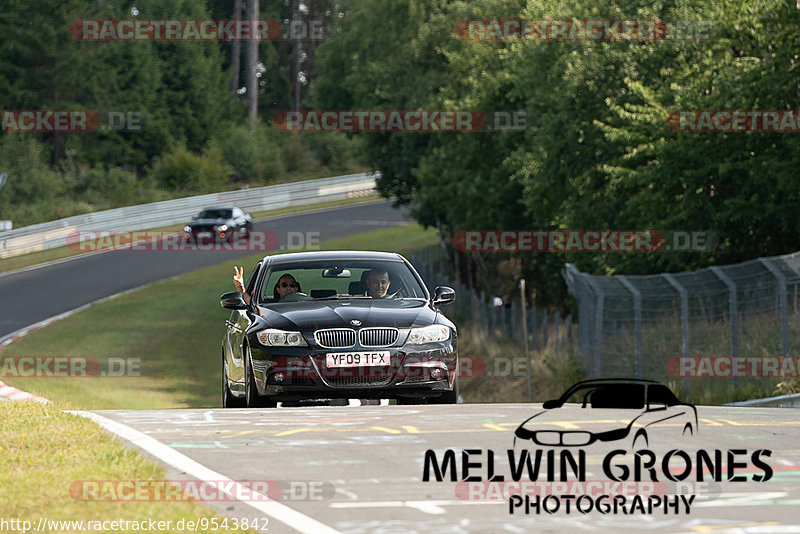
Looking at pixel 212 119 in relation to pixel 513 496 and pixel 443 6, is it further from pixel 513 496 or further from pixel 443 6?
pixel 513 496

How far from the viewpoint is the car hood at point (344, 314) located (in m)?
11.9

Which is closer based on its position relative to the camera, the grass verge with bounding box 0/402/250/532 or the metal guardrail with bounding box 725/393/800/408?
the grass verge with bounding box 0/402/250/532

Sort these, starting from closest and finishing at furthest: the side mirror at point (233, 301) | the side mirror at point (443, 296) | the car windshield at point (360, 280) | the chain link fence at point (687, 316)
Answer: the side mirror at point (233, 301), the side mirror at point (443, 296), the car windshield at point (360, 280), the chain link fence at point (687, 316)

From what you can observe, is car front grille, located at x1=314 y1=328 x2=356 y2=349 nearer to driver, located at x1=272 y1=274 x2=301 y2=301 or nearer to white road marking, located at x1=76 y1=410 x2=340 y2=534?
driver, located at x1=272 y1=274 x2=301 y2=301

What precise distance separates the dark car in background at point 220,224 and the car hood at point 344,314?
131 feet

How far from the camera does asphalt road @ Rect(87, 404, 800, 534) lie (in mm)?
6965

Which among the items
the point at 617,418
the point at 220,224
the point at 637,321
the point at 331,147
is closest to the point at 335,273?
the point at 617,418

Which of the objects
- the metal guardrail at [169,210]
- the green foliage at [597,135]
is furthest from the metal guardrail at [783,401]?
the metal guardrail at [169,210]

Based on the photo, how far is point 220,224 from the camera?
52219mm

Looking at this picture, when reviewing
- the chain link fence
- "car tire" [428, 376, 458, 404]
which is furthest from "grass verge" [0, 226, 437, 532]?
the chain link fence

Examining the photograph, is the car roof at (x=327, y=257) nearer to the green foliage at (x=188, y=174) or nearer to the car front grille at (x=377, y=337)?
the car front grille at (x=377, y=337)

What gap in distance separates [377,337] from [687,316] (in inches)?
356

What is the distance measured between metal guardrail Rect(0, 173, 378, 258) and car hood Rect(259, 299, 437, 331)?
39628 millimetres

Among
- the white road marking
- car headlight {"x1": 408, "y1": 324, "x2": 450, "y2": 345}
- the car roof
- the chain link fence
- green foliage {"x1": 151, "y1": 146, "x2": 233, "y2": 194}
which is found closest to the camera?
the white road marking
